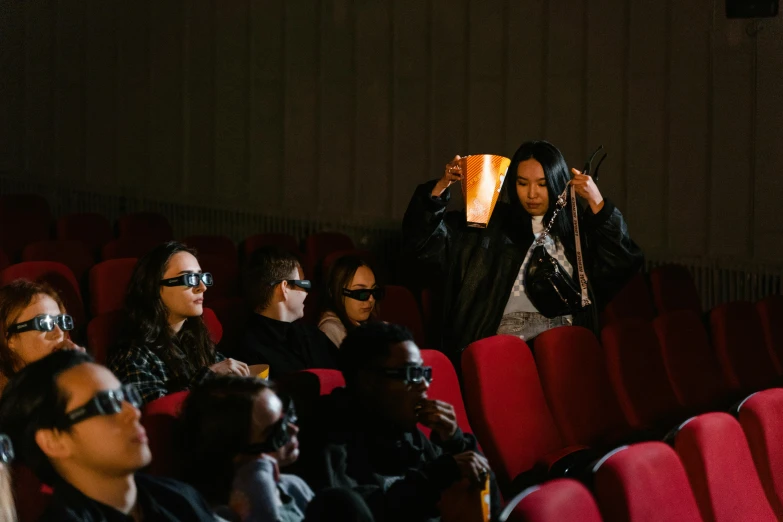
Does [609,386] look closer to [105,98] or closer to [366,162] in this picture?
[366,162]

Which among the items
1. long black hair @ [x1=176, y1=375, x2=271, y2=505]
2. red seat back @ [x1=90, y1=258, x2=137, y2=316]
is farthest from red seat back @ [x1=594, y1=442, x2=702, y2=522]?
red seat back @ [x1=90, y1=258, x2=137, y2=316]

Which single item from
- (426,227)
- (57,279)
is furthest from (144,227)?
(426,227)

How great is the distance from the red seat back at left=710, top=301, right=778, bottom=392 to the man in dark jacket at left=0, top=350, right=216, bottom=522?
219 centimetres

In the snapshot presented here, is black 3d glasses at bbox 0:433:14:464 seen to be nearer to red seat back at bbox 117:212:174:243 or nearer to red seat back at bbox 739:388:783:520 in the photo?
red seat back at bbox 739:388:783:520

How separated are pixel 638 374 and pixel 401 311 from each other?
724 millimetres

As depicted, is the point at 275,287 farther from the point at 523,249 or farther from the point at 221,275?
the point at 221,275

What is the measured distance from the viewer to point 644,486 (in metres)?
1.34

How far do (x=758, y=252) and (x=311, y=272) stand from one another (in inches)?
73.1

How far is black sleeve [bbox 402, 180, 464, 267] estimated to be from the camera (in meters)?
2.21

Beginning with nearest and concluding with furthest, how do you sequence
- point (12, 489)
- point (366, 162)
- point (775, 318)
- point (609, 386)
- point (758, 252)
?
1. point (12, 489)
2. point (609, 386)
3. point (775, 318)
4. point (758, 252)
5. point (366, 162)

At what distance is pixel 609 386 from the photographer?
235 cm

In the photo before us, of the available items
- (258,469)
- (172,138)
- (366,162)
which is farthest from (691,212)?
(258,469)

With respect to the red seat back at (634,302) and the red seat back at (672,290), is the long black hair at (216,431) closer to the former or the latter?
the red seat back at (634,302)

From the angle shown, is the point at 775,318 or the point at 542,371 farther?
the point at 775,318
